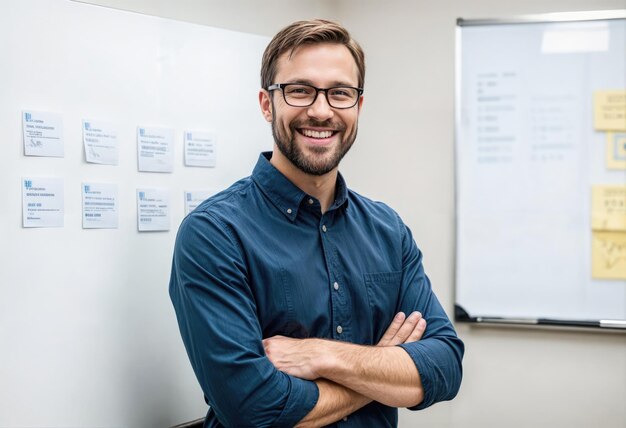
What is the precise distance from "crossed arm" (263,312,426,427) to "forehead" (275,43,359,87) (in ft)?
1.94

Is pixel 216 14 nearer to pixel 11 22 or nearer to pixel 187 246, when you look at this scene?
pixel 11 22

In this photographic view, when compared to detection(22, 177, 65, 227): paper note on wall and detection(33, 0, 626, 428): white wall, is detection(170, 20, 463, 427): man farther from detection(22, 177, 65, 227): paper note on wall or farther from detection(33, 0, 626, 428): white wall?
detection(33, 0, 626, 428): white wall

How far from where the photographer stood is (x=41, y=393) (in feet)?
4.76

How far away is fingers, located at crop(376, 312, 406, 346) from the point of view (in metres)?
1.58

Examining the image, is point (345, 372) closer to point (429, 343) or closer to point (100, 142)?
point (429, 343)

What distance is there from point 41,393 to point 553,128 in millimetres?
1785

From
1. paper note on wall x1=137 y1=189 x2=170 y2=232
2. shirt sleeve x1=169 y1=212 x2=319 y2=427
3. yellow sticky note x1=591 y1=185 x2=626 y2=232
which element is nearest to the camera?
shirt sleeve x1=169 y1=212 x2=319 y2=427

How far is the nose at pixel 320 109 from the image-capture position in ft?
4.98

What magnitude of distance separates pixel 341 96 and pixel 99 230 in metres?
0.65

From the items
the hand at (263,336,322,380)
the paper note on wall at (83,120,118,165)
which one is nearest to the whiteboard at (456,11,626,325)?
the hand at (263,336,322,380)

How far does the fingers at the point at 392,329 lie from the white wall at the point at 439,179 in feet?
2.77

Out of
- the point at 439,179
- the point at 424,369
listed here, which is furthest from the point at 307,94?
the point at 439,179

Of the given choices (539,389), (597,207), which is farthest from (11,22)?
(539,389)

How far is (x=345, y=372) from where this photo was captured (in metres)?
1.39
